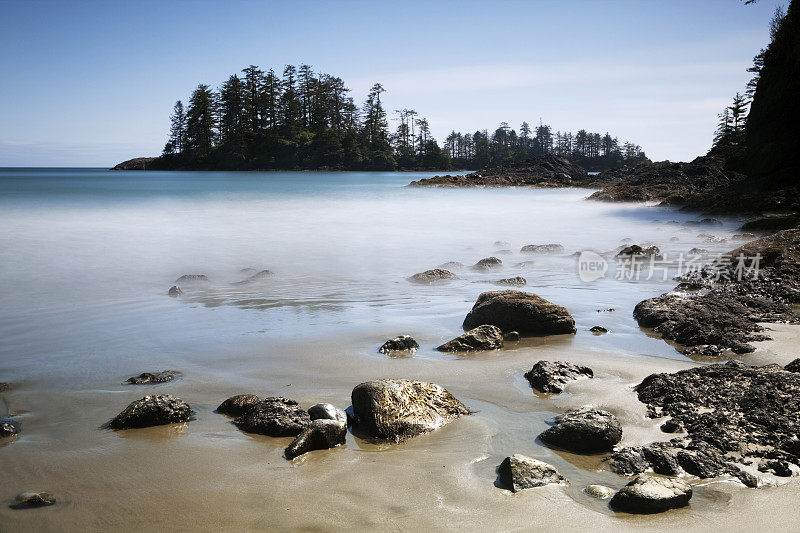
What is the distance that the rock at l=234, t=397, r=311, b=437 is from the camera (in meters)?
3.60

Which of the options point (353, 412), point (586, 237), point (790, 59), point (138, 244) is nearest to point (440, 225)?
point (586, 237)

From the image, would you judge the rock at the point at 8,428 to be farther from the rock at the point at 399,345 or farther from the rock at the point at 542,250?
the rock at the point at 542,250

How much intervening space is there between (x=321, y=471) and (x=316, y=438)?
0.27 m

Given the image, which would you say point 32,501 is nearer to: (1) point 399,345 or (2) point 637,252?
Answer: (1) point 399,345

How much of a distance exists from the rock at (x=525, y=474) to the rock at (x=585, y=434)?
0.33 metres

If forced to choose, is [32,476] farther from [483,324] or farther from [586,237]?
[586,237]

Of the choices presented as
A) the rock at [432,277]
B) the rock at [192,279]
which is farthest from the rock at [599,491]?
the rock at [192,279]

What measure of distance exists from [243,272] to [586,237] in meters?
10.7

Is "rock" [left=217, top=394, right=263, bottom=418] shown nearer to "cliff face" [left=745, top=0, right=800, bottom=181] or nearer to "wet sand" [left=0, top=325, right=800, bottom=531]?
"wet sand" [left=0, top=325, right=800, bottom=531]

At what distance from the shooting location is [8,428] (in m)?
3.65

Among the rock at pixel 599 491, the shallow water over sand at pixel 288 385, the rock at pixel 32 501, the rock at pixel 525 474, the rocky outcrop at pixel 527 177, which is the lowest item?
the shallow water over sand at pixel 288 385

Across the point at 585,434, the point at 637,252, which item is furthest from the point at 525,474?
the point at 637,252

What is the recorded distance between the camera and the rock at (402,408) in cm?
360

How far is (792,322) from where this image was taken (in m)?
5.88
